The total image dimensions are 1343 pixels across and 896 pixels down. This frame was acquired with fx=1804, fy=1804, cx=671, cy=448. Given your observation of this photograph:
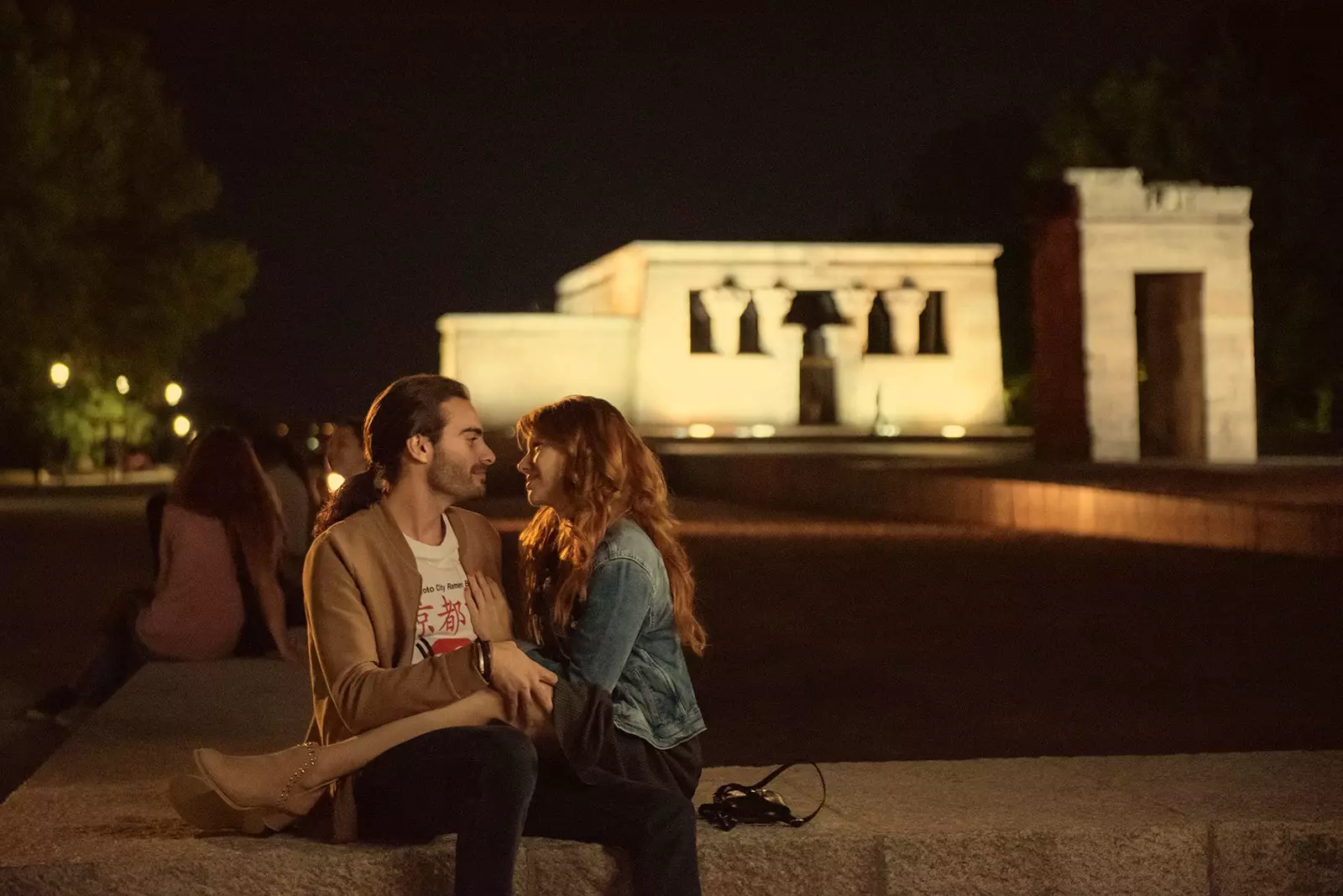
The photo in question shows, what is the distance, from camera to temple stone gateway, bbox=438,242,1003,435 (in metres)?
46.6

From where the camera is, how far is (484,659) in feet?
14.1

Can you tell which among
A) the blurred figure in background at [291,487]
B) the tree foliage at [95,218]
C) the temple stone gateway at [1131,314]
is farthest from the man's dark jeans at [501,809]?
the tree foliage at [95,218]

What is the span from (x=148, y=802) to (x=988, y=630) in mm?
6890

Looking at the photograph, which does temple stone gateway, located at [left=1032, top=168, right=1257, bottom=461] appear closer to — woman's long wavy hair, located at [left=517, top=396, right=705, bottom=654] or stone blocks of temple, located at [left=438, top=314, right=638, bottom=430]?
stone blocks of temple, located at [left=438, top=314, right=638, bottom=430]

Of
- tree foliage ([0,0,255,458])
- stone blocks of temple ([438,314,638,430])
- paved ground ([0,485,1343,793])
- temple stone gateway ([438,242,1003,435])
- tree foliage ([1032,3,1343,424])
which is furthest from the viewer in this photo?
temple stone gateway ([438,242,1003,435])

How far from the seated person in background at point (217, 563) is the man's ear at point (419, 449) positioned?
3.41 m

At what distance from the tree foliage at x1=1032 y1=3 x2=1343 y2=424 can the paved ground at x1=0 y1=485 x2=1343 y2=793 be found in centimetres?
2990

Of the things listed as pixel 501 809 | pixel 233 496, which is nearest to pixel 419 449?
pixel 501 809

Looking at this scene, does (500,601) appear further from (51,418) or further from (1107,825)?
(51,418)

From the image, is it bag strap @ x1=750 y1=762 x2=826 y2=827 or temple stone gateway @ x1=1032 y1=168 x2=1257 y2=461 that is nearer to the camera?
bag strap @ x1=750 y1=762 x2=826 y2=827

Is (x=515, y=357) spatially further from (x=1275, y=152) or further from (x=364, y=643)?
(x=364, y=643)

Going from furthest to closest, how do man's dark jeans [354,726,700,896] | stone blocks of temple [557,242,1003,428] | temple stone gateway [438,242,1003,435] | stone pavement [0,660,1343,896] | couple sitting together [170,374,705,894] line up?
stone blocks of temple [557,242,1003,428] < temple stone gateway [438,242,1003,435] < stone pavement [0,660,1343,896] < couple sitting together [170,374,705,894] < man's dark jeans [354,726,700,896]

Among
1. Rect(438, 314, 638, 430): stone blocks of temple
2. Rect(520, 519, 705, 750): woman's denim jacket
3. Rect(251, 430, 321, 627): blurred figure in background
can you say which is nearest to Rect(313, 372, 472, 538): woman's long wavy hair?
Rect(520, 519, 705, 750): woman's denim jacket

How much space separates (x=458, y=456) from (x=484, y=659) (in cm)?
59
